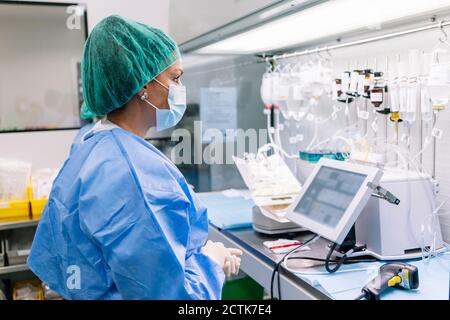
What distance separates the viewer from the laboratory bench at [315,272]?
125 cm

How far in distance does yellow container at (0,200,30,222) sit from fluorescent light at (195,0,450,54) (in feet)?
4.36

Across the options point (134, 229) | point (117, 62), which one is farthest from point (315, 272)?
point (117, 62)

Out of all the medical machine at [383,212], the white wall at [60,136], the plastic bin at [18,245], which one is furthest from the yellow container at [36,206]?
the medical machine at [383,212]

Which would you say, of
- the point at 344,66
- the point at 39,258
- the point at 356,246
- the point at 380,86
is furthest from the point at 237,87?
the point at 39,258

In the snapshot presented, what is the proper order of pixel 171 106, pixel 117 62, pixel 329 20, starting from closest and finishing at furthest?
pixel 117 62, pixel 171 106, pixel 329 20

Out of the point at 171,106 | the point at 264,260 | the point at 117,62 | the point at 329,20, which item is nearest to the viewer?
the point at 117,62

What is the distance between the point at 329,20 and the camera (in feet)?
5.73

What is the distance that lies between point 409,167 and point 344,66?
0.62m

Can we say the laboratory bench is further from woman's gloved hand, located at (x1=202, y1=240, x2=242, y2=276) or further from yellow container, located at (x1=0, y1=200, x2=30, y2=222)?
yellow container, located at (x1=0, y1=200, x2=30, y2=222)

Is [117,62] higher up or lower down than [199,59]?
lower down

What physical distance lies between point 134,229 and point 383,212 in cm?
86

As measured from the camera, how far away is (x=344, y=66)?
2150mm

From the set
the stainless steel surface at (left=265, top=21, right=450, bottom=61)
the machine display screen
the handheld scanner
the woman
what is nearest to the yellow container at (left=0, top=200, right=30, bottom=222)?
the woman

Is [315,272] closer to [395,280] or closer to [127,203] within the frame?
[395,280]
